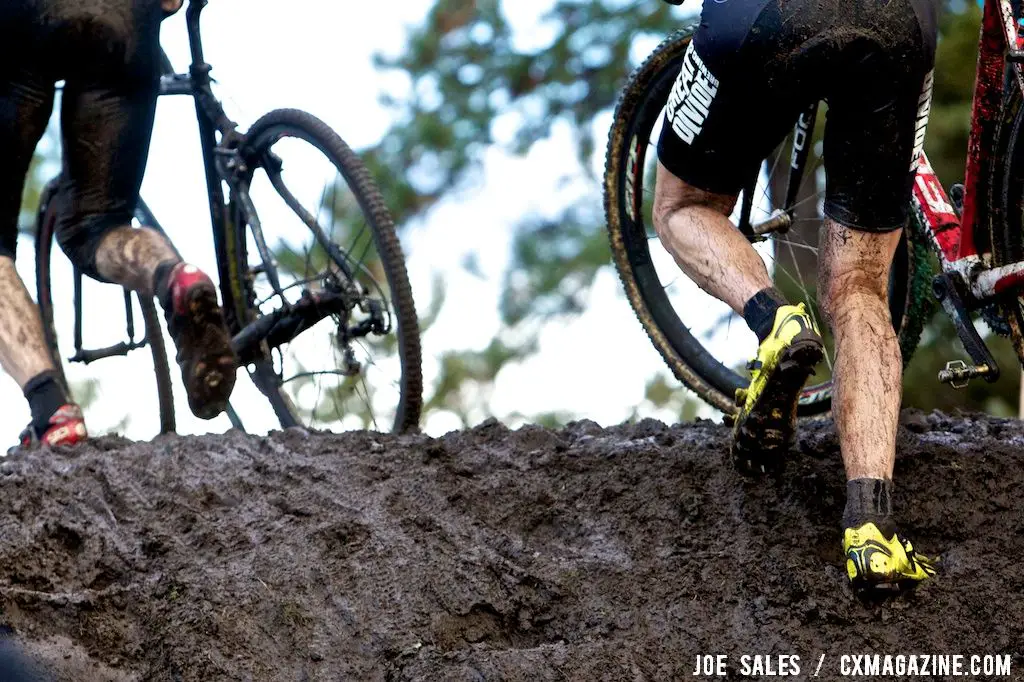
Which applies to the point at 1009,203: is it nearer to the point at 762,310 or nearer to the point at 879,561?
the point at 762,310

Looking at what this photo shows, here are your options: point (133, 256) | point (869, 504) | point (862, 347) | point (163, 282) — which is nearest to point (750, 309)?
point (862, 347)

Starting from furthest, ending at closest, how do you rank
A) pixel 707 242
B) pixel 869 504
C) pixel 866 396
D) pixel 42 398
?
Answer: 1. pixel 42 398
2. pixel 707 242
3. pixel 866 396
4. pixel 869 504

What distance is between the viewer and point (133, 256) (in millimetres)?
4199

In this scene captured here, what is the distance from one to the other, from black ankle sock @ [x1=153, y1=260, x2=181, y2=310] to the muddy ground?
1.48 ft

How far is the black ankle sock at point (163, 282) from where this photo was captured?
392cm

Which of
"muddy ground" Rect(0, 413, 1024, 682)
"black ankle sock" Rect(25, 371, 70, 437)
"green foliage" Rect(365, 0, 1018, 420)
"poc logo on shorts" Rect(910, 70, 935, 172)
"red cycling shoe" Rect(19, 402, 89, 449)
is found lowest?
"muddy ground" Rect(0, 413, 1024, 682)

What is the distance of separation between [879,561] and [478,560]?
3.10 feet

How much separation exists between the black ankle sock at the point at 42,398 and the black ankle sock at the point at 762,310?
7.25 feet

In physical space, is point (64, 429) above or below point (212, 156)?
below

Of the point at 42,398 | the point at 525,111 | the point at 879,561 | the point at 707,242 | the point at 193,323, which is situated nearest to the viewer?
the point at 879,561

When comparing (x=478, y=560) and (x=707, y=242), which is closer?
(x=478, y=560)

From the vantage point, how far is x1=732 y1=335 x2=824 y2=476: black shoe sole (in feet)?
10.5

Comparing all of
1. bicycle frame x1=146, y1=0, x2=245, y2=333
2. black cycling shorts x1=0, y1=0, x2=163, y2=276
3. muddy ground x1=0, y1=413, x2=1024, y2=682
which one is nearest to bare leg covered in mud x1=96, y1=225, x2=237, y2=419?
muddy ground x1=0, y1=413, x2=1024, y2=682

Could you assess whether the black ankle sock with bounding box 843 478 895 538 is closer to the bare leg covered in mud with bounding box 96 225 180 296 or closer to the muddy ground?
the muddy ground
